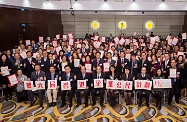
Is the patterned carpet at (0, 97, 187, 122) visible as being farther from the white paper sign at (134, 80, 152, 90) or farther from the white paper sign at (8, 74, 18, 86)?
the white paper sign at (8, 74, 18, 86)

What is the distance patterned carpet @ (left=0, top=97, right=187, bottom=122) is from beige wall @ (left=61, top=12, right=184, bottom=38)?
37.8ft

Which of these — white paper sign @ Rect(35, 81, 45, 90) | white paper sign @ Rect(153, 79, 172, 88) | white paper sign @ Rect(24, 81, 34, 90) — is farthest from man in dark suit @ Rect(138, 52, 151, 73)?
white paper sign @ Rect(24, 81, 34, 90)

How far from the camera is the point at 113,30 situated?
55.5ft

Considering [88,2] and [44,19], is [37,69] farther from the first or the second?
[88,2]

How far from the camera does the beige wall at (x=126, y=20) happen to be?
1658 cm

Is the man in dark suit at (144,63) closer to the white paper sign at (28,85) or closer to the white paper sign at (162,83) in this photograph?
the white paper sign at (162,83)

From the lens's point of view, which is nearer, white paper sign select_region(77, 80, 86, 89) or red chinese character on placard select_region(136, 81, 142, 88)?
red chinese character on placard select_region(136, 81, 142, 88)

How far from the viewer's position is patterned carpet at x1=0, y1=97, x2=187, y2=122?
5160mm

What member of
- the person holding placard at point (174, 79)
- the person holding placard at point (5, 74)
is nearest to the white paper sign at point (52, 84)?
the person holding placard at point (5, 74)

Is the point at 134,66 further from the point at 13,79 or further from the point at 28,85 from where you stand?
the point at 13,79

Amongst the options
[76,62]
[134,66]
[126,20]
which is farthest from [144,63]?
[126,20]

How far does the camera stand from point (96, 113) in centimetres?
550

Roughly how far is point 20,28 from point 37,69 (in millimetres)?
6496

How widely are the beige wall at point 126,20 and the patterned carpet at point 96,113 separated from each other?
1152cm
